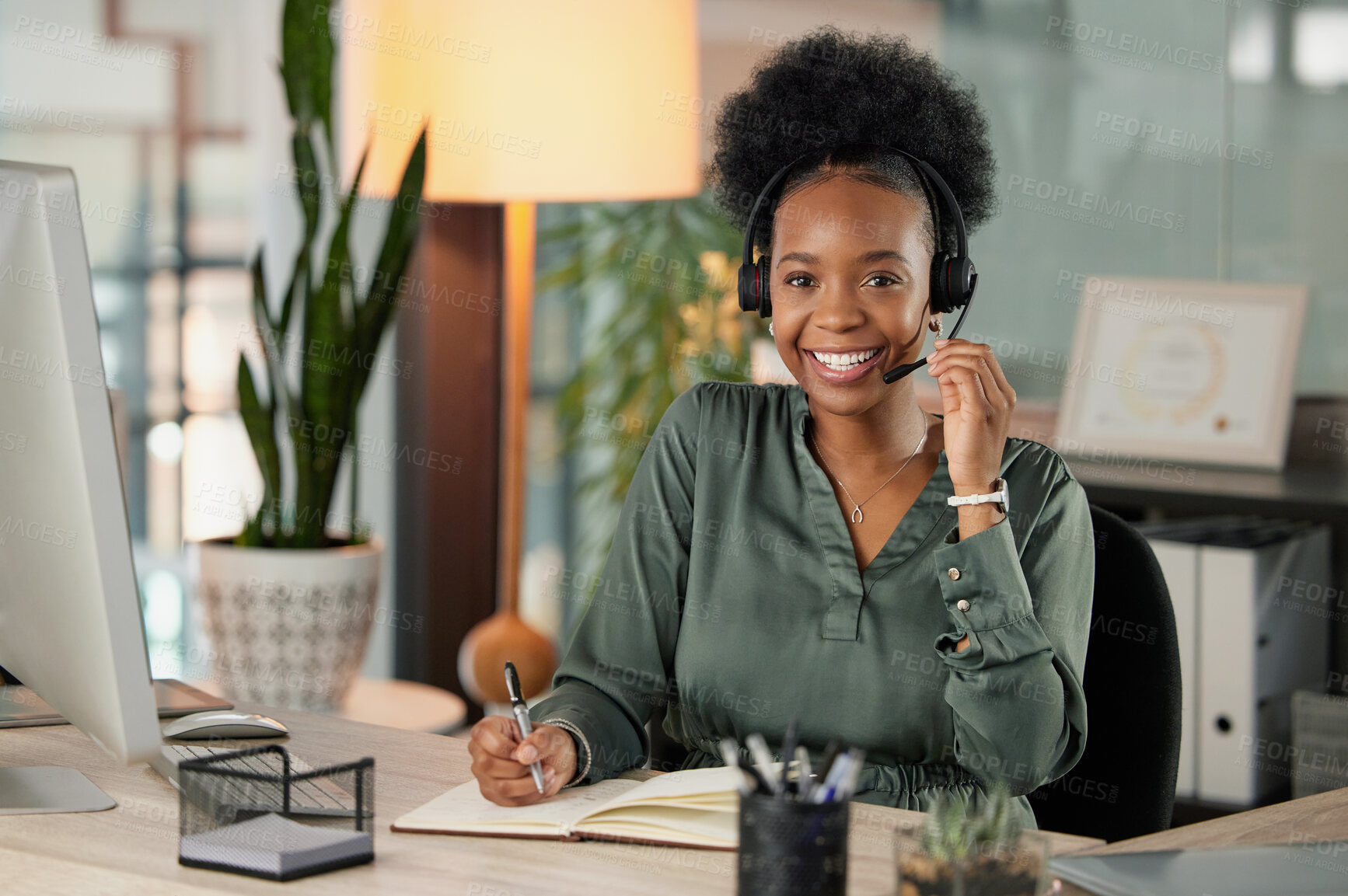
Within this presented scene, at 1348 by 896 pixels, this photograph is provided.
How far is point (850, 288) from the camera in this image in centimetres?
150

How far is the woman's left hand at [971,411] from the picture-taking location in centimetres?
140

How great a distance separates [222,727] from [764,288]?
750 mm

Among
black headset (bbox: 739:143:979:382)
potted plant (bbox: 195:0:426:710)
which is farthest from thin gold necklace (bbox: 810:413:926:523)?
potted plant (bbox: 195:0:426:710)

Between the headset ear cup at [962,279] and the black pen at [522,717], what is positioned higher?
the headset ear cup at [962,279]

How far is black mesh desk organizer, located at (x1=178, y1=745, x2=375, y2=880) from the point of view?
3.34ft

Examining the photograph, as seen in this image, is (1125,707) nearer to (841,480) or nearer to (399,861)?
(841,480)

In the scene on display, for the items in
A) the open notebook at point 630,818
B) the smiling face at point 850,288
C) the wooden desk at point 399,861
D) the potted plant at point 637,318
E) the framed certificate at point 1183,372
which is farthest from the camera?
the potted plant at point 637,318

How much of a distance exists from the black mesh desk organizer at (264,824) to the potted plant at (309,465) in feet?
5.50

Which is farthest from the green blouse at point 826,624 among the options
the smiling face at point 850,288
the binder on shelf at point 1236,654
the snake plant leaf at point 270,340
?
the snake plant leaf at point 270,340

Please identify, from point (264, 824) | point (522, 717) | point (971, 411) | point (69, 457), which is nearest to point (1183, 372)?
point (971, 411)

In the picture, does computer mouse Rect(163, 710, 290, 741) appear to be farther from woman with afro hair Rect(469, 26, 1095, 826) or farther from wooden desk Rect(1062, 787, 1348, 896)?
wooden desk Rect(1062, 787, 1348, 896)

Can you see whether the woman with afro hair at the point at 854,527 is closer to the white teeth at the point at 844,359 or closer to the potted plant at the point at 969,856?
the white teeth at the point at 844,359

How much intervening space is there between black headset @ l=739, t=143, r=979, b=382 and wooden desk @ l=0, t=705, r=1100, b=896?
0.59 metres

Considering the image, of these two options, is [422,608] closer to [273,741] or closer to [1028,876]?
[273,741]
